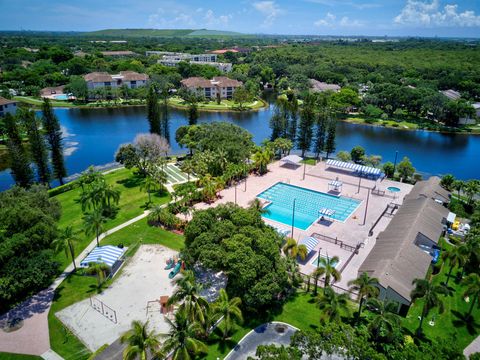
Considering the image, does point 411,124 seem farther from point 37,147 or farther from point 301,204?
point 37,147

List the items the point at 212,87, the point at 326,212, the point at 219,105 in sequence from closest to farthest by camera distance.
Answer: the point at 326,212 → the point at 219,105 → the point at 212,87

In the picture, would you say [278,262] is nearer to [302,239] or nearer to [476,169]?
[302,239]

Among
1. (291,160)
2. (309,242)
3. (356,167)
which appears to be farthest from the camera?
(291,160)

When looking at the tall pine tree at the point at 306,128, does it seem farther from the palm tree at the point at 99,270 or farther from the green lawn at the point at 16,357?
the green lawn at the point at 16,357

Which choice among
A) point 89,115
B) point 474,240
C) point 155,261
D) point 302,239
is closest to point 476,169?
point 474,240

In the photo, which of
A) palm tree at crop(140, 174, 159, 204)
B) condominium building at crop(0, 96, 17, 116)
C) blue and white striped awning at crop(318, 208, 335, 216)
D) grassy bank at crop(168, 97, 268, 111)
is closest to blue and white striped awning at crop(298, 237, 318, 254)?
blue and white striped awning at crop(318, 208, 335, 216)

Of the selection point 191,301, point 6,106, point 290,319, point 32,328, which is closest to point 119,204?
point 32,328

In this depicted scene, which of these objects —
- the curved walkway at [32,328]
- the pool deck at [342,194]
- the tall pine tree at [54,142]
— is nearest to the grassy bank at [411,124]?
the pool deck at [342,194]

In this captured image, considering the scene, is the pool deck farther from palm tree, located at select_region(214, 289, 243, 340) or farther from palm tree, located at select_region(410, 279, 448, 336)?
palm tree, located at select_region(214, 289, 243, 340)
